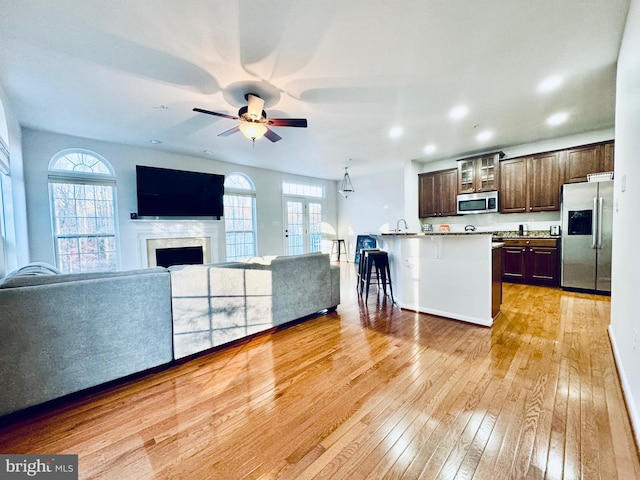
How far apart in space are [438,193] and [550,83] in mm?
3244

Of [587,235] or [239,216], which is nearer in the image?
[587,235]

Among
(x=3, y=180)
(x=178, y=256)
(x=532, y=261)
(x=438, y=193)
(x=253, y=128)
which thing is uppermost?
(x=253, y=128)

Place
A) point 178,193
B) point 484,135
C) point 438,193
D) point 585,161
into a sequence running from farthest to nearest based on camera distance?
point 438,193 < point 178,193 < point 484,135 < point 585,161

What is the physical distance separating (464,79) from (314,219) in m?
5.84

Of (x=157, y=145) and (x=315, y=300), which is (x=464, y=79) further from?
(x=157, y=145)

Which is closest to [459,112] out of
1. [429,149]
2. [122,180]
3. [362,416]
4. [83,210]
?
[429,149]

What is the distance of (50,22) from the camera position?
1.95 m

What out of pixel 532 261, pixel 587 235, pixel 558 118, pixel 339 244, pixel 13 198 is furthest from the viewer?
pixel 339 244

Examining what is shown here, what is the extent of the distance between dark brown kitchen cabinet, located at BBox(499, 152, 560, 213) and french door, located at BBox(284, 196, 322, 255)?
4806 mm

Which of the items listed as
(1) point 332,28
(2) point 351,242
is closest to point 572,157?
(1) point 332,28

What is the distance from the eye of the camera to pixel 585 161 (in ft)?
14.2

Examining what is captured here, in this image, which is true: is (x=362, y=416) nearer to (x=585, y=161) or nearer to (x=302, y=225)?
(x=585, y=161)

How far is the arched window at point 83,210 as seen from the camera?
430 centimetres

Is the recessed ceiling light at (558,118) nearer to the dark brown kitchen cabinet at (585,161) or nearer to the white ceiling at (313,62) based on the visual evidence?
the white ceiling at (313,62)
